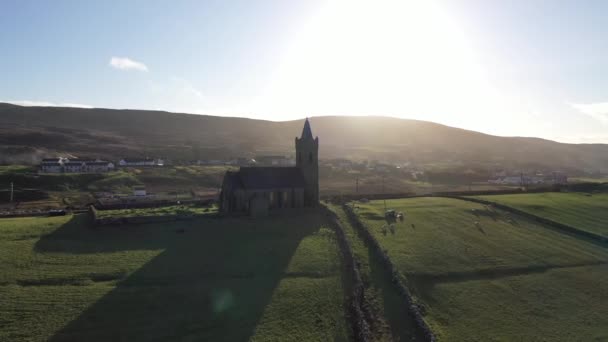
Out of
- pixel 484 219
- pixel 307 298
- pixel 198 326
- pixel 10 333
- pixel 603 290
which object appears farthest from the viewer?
pixel 484 219

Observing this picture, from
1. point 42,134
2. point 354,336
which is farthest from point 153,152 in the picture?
point 354,336

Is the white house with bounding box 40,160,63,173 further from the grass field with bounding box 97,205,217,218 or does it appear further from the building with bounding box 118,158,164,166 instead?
the grass field with bounding box 97,205,217,218

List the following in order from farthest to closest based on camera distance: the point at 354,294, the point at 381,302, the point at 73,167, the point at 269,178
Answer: the point at 73,167
the point at 269,178
the point at 354,294
the point at 381,302

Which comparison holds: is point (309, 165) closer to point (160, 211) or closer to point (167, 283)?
point (160, 211)

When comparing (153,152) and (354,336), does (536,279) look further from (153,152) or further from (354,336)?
(153,152)

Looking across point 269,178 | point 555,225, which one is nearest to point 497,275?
point 555,225

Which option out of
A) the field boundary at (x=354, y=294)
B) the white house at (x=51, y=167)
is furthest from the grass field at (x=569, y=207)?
the white house at (x=51, y=167)

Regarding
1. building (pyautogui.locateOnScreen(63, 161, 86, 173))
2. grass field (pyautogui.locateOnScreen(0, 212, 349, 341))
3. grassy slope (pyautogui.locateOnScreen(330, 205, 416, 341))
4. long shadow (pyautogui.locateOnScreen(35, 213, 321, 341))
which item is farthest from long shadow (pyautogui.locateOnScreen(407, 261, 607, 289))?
building (pyautogui.locateOnScreen(63, 161, 86, 173))

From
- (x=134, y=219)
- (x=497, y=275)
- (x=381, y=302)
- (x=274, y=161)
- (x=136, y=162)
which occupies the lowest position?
(x=381, y=302)
